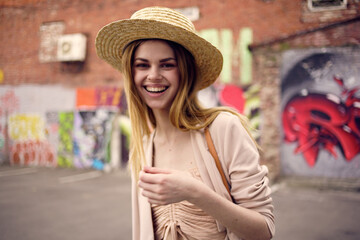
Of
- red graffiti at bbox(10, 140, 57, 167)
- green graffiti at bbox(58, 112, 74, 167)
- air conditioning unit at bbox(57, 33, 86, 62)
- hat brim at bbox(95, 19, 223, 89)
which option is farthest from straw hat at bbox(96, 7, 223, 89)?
red graffiti at bbox(10, 140, 57, 167)

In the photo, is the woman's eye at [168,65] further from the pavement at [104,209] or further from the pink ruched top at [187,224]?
the pavement at [104,209]

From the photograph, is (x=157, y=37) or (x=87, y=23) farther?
(x=87, y=23)

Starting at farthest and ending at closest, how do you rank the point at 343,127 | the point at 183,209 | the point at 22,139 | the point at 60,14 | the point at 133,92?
1. the point at 22,139
2. the point at 60,14
3. the point at 343,127
4. the point at 133,92
5. the point at 183,209

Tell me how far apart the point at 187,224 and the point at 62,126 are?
39.0 feet

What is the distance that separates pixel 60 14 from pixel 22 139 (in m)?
5.87

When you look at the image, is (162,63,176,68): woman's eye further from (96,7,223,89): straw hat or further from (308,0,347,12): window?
(308,0,347,12): window

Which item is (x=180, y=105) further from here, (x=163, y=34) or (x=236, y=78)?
(x=236, y=78)

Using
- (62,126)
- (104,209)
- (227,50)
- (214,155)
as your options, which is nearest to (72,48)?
(62,126)

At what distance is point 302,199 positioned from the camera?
22.4 feet

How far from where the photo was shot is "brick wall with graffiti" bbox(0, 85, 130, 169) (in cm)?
1123

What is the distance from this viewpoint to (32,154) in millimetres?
12555

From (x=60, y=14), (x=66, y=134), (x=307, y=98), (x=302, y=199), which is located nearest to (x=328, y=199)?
(x=302, y=199)

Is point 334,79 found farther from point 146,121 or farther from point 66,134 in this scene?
point 66,134

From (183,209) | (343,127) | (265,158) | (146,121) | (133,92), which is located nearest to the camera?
(183,209)
